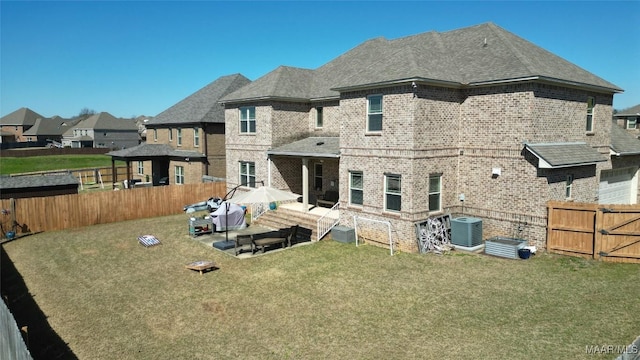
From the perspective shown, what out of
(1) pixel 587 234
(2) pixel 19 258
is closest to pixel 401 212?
(1) pixel 587 234

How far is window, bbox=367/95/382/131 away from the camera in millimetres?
17594

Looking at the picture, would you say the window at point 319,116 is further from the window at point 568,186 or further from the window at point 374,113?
the window at point 568,186

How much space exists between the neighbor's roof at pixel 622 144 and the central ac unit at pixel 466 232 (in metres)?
9.56

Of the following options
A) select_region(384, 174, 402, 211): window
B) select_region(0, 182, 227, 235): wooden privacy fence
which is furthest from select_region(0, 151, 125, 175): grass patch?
select_region(384, 174, 402, 211): window

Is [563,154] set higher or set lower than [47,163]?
higher

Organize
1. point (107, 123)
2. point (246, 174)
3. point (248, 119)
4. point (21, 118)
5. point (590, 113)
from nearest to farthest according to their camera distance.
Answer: point (590, 113) → point (248, 119) → point (246, 174) → point (107, 123) → point (21, 118)

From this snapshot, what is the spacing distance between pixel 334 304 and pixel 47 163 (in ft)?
207

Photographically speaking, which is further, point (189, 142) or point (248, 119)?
point (189, 142)

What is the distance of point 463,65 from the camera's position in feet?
61.0

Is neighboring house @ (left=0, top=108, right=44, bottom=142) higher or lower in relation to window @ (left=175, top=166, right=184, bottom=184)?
higher

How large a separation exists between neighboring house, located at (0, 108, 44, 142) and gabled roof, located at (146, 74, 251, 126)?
283 ft

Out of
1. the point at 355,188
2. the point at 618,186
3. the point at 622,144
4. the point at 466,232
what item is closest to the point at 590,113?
the point at 622,144

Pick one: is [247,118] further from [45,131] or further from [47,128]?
[47,128]
